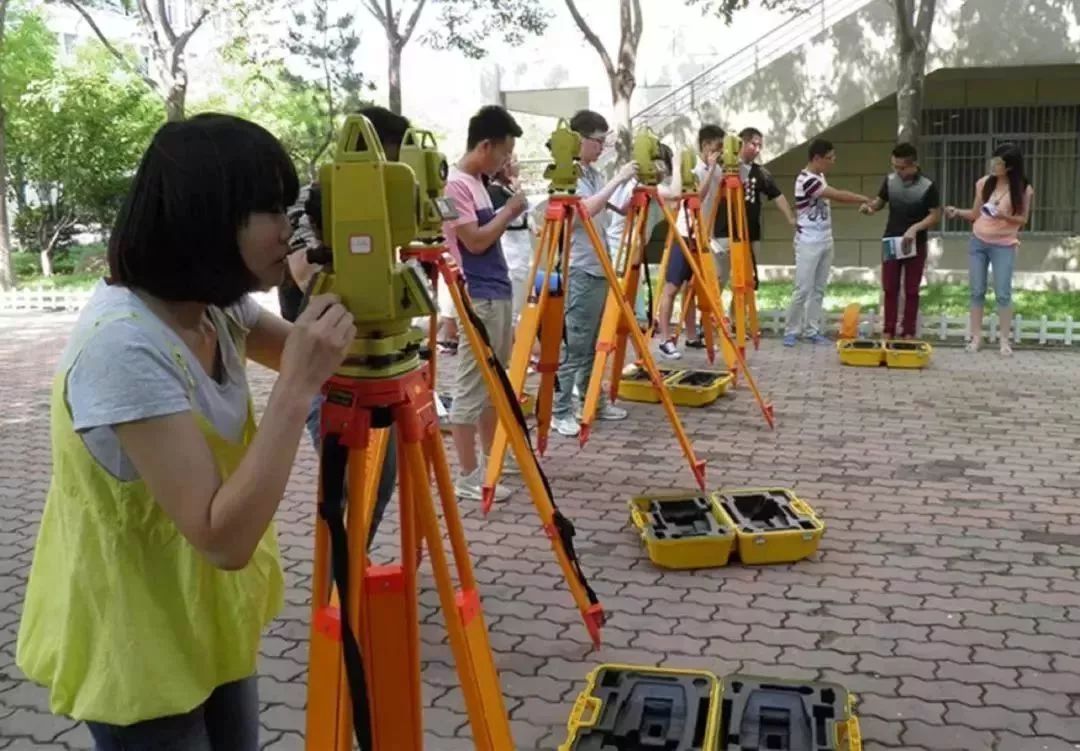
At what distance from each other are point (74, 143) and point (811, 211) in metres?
14.9

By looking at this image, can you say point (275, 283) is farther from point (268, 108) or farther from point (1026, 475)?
point (268, 108)

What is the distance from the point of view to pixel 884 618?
12.3 feet

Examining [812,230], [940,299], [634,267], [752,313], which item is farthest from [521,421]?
[940,299]

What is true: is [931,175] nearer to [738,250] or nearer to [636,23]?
[636,23]

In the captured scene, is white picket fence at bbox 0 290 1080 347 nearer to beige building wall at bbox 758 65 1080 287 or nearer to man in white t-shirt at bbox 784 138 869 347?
man in white t-shirt at bbox 784 138 869 347

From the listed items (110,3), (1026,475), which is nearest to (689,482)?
(1026,475)

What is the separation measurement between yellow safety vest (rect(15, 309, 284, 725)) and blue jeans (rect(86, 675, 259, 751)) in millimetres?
53

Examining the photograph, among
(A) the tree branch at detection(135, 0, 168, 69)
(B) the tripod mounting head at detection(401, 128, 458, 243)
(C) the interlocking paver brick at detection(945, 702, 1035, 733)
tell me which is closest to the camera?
(B) the tripod mounting head at detection(401, 128, 458, 243)

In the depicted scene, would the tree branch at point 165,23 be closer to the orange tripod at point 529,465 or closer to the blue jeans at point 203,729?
the orange tripod at point 529,465

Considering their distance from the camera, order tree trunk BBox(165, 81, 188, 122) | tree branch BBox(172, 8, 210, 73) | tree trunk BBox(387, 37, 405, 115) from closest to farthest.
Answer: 1. tree trunk BBox(165, 81, 188, 122)
2. tree branch BBox(172, 8, 210, 73)
3. tree trunk BBox(387, 37, 405, 115)

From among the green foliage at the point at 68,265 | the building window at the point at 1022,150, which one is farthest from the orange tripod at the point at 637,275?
the green foliage at the point at 68,265

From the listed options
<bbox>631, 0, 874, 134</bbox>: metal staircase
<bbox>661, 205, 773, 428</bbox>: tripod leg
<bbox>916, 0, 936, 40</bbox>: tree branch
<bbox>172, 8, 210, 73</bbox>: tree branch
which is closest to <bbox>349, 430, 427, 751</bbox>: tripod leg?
Result: <bbox>661, 205, 773, 428</bbox>: tripod leg

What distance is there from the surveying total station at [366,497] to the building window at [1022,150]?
14493 mm

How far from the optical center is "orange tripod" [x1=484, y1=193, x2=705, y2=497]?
4.46 m
